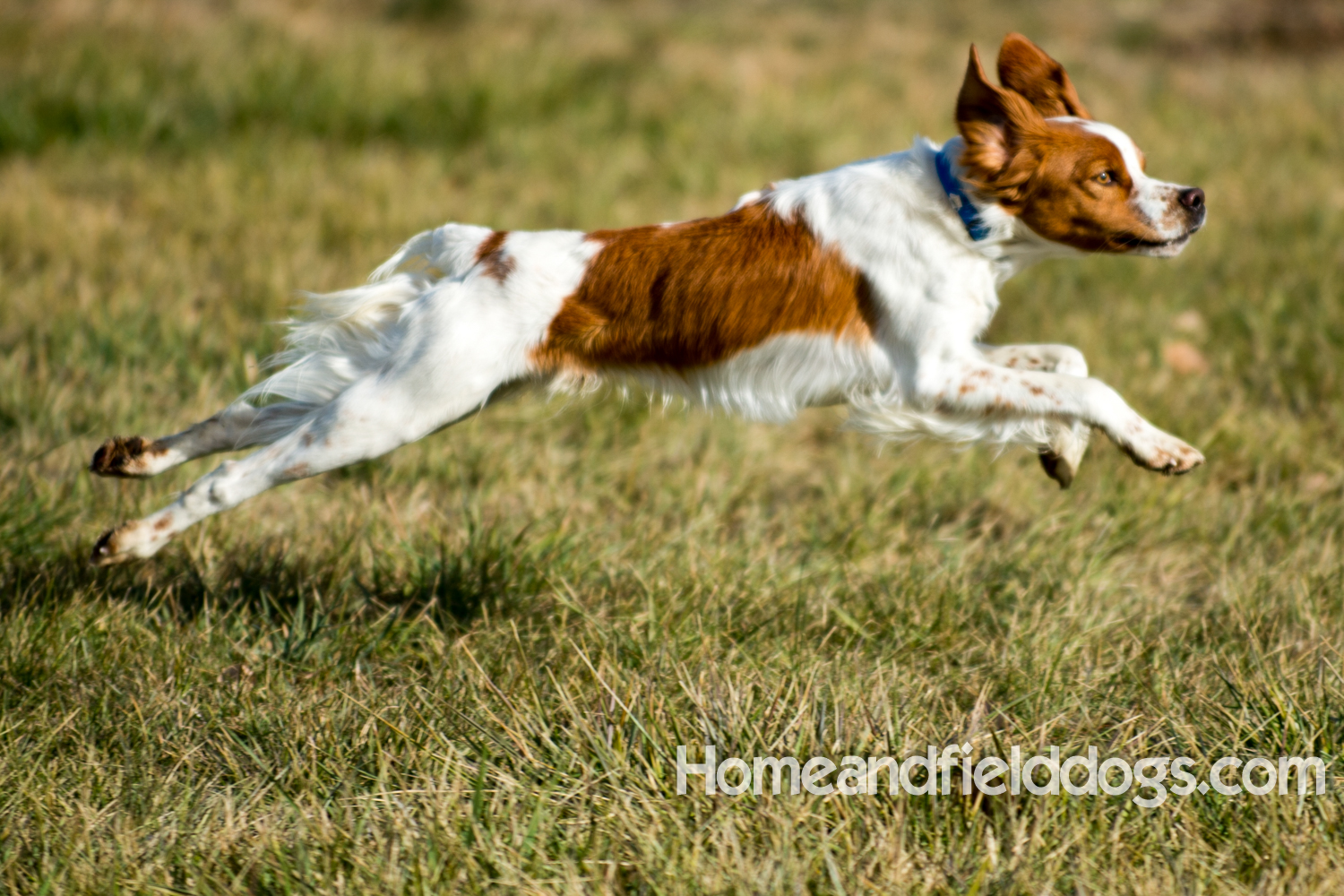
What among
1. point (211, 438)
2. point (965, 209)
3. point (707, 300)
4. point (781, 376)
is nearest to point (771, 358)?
point (781, 376)

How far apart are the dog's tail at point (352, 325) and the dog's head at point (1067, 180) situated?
3.63 ft

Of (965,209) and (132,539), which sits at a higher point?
(965,209)

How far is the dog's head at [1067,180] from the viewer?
2729 millimetres

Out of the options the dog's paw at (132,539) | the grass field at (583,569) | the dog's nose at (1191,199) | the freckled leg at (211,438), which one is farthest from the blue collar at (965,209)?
the dog's paw at (132,539)

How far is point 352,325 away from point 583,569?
2.80ft

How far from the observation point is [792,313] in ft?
9.20

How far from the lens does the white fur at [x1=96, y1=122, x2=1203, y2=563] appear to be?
2.72 metres

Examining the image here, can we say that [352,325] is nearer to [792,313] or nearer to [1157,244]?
[792,313]

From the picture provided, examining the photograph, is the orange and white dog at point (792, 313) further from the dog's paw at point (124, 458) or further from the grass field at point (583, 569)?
the grass field at point (583, 569)

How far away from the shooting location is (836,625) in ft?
9.96

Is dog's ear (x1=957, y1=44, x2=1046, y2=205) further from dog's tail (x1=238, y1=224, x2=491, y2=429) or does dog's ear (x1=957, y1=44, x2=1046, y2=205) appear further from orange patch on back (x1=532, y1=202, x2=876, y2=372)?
dog's tail (x1=238, y1=224, x2=491, y2=429)

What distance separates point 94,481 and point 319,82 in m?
4.20

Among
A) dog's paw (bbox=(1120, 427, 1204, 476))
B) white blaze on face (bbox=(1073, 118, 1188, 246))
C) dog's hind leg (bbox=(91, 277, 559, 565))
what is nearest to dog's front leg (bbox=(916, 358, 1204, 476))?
dog's paw (bbox=(1120, 427, 1204, 476))

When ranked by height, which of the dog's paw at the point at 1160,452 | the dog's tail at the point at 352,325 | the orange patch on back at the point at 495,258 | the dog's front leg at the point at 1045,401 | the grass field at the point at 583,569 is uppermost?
the orange patch on back at the point at 495,258
